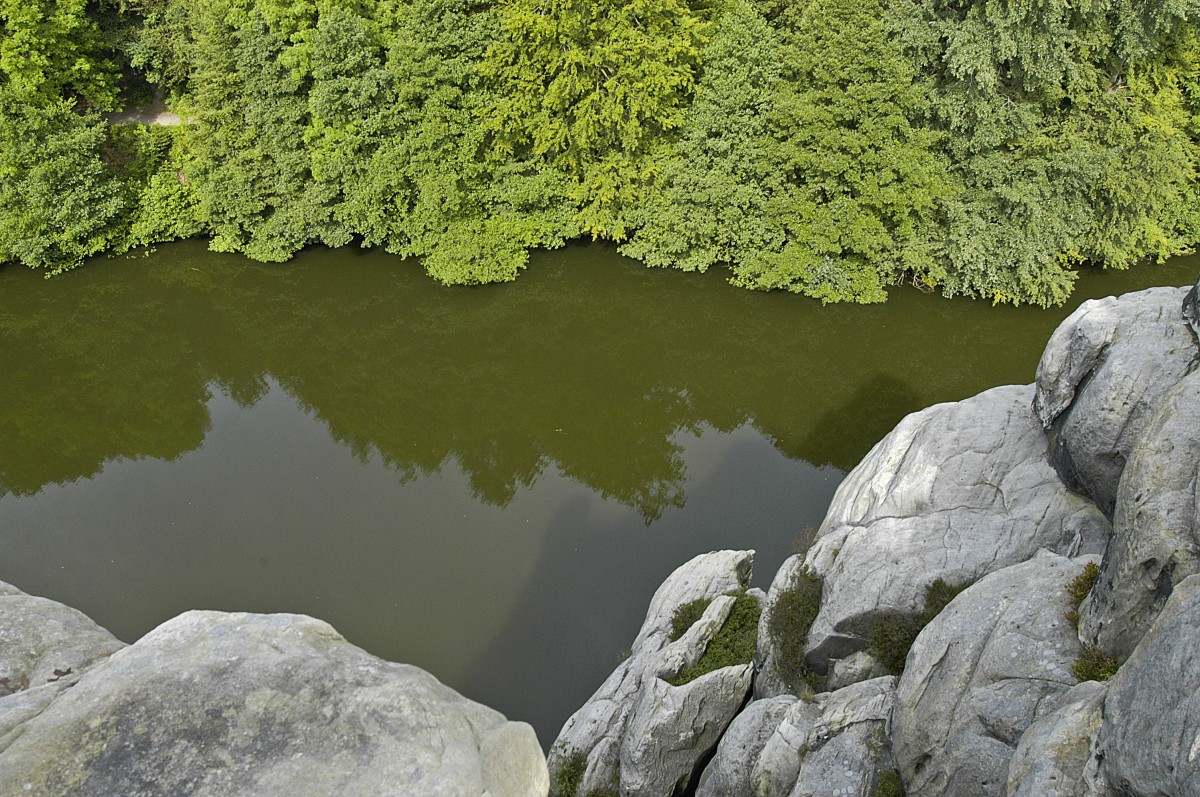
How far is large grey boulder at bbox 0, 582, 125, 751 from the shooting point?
862 centimetres

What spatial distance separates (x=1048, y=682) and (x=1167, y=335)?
5.50 metres

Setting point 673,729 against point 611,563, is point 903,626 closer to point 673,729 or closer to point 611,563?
point 673,729

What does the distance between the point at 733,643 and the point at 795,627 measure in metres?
1.72

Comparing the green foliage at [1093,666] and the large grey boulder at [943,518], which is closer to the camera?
the green foliage at [1093,666]

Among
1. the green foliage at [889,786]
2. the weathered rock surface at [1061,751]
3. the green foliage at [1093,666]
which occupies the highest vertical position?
the weathered rock surface at [1061,751]

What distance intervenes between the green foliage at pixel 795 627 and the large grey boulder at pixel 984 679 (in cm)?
316

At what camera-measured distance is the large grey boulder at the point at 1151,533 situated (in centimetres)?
905

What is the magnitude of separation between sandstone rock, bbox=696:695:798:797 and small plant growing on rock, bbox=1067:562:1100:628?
172 inches

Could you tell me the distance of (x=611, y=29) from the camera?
1053 inches

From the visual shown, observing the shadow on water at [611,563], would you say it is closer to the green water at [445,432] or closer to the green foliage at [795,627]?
the green water at [445,432]

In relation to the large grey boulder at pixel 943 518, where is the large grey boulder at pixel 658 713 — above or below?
below

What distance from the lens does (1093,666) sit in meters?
9.61

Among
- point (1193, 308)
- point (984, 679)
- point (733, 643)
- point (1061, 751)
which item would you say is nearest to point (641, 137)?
point (733, 643)

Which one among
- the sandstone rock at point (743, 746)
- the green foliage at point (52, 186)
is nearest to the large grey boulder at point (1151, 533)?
the sandstone rock at point (743, 746)
